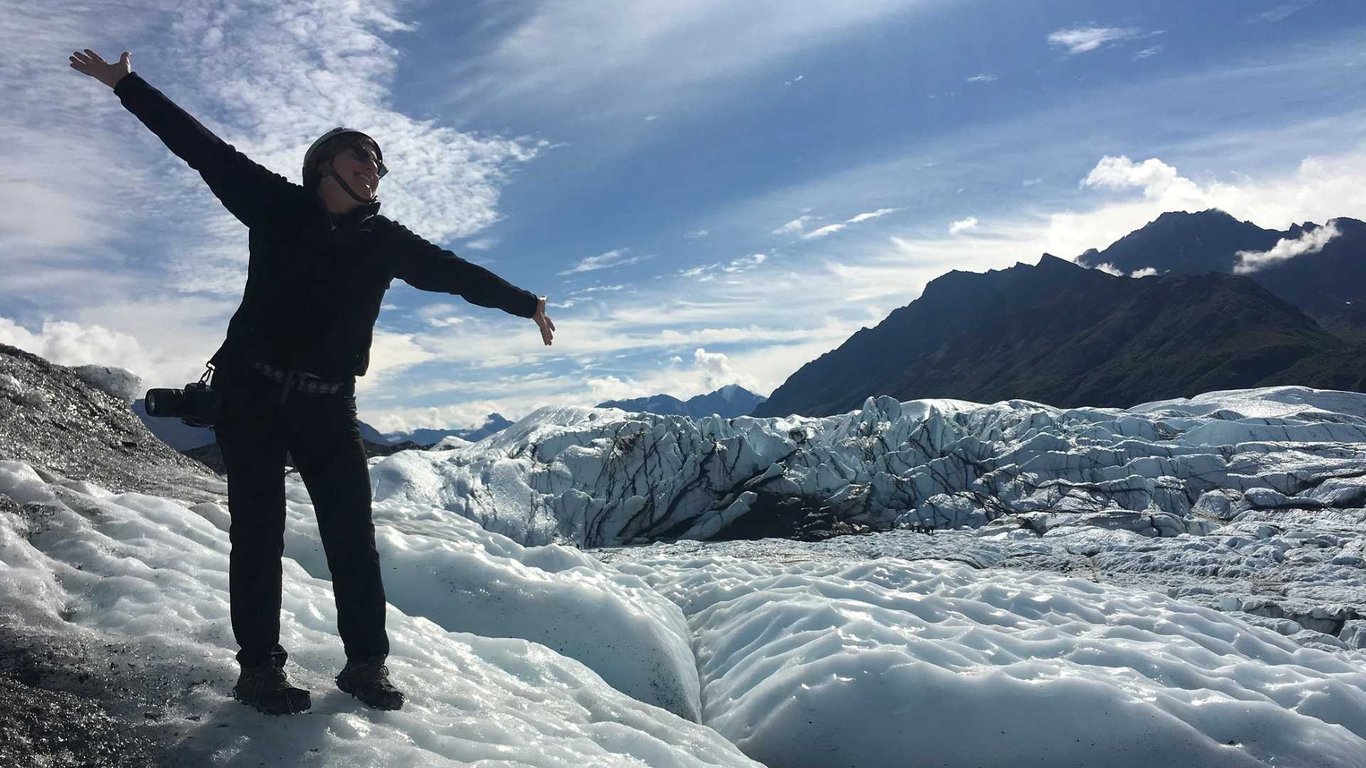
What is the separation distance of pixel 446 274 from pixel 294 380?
927 mm

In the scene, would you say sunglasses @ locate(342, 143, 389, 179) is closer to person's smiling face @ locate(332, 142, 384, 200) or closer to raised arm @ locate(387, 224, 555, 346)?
person's smiling face @ locate(332, 142, 384, 200)

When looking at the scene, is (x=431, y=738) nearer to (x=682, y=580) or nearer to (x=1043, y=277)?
(x=682, y=580)

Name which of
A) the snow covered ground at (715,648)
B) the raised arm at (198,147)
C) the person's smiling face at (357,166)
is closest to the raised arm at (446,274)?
the person's smiling face at (357,166)

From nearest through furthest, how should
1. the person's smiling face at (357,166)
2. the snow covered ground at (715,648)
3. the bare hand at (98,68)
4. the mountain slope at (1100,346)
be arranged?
the bare hand at (98,68)
the person's smiling face at (357,166)
the snow covered ground at (715,648)
the mountain slope at (1100,346)

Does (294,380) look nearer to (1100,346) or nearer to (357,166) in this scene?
(357,166)

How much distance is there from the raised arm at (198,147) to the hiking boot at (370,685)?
2.37m

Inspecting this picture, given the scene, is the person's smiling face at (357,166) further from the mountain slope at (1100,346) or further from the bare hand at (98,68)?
the mountain slope at (1100,346)

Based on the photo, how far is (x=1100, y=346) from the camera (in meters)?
136

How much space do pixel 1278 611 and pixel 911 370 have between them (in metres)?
175

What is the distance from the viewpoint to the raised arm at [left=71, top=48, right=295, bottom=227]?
3.61 m

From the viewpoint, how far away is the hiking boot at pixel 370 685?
4.02m

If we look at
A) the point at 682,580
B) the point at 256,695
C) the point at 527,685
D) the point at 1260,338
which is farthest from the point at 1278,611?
the point at 1260,338

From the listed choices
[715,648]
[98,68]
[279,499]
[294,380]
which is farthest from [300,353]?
[715,648]

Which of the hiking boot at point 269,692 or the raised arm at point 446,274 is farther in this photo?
the raised arm at point 446,274
